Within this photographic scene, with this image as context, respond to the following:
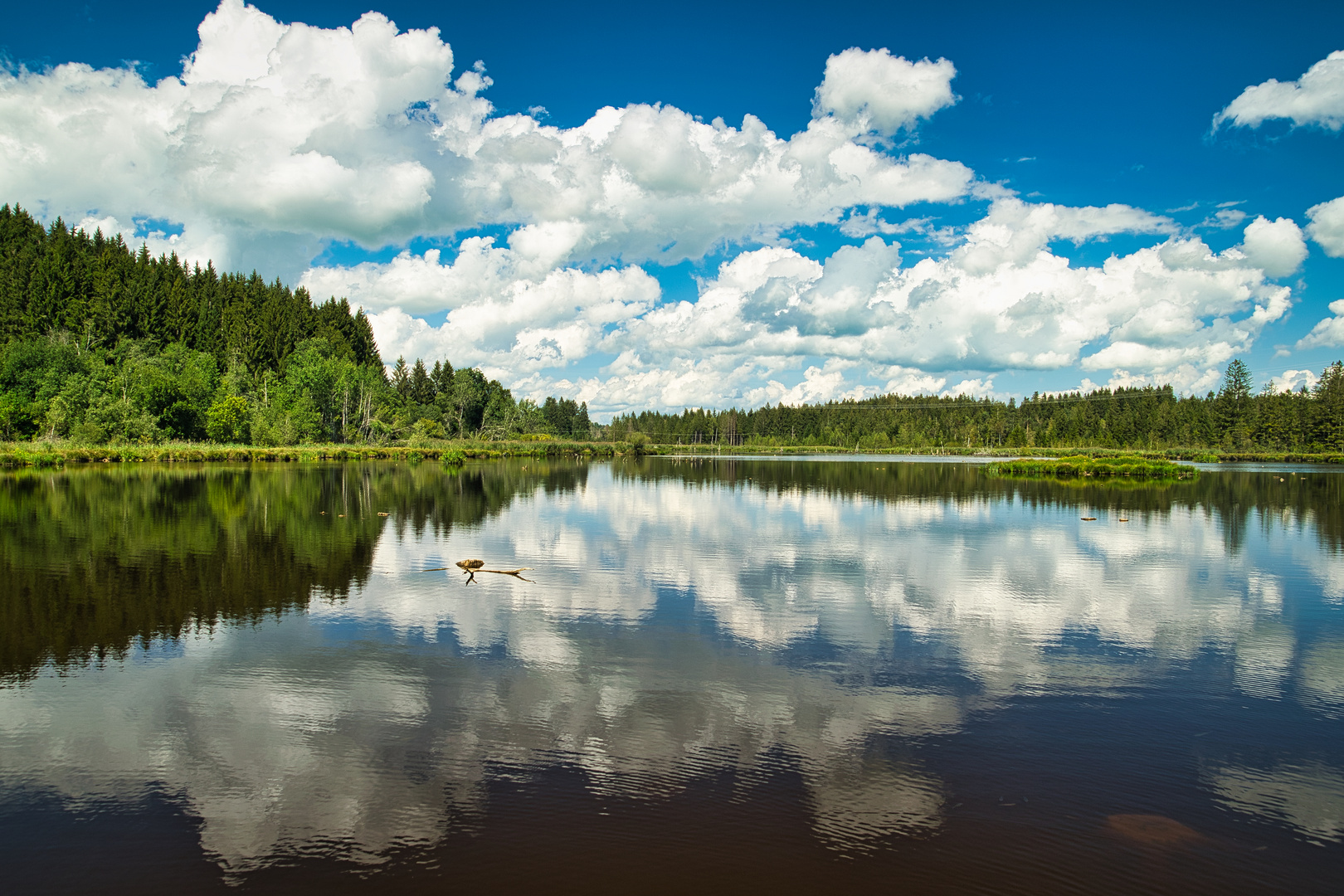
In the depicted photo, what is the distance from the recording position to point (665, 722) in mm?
9609

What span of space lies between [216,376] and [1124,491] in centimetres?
10161

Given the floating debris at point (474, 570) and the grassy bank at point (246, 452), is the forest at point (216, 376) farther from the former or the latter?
the floating debris at point (474, 570)

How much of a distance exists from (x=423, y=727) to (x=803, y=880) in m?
5.25

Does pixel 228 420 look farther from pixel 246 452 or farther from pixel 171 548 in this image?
pixel 171 548

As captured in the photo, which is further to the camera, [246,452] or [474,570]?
[246,452]

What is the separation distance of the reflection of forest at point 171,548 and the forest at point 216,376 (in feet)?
113

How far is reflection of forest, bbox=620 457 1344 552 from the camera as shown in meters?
36.2

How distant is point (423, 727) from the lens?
932 centimetres

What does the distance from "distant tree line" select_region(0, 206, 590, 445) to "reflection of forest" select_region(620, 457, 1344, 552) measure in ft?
172

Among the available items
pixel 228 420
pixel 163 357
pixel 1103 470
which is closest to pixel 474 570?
pixel 1103 470

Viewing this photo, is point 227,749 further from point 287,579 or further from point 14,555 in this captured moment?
point 14,555

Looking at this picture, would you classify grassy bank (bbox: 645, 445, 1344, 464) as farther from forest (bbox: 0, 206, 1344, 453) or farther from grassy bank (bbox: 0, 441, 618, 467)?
grassy bank (bbox: 0, 441, 618, 467)

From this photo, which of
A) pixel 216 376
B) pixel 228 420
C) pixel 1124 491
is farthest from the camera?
pixel 216 376

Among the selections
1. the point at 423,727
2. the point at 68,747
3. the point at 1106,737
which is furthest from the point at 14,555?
the point at 1106,737
